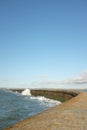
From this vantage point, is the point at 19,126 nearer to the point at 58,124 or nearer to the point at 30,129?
the point at 30,129

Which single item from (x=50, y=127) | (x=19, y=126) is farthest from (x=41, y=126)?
(x=19, y=126)

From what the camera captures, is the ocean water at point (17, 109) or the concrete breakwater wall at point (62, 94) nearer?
the ocean water at point (17, 109)

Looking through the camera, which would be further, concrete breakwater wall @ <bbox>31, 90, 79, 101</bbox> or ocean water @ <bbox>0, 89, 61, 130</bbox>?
concrete breakwater wall @ <bbox>31, 90, 79, 101</bbox>

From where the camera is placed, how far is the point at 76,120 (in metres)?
14.3

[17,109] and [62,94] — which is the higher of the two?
[62,94]

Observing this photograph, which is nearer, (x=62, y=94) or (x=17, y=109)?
(x=17, y=109)

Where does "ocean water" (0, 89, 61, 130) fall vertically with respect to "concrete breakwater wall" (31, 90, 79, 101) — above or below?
below

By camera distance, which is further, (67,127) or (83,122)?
(83,122)

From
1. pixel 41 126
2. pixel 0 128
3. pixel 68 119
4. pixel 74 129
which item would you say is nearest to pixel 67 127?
pixel 74 129

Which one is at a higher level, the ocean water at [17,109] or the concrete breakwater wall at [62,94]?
the concrete breakwater wall at [62,94]

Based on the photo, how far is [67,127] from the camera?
12.4 meters

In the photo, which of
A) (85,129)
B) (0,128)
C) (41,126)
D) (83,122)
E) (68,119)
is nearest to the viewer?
(85,129)

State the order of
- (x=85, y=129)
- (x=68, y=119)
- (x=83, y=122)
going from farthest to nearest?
(x=68, y=119), (x=83, y=122), (x=85, y=129)

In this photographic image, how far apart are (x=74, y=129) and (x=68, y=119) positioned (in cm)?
279
